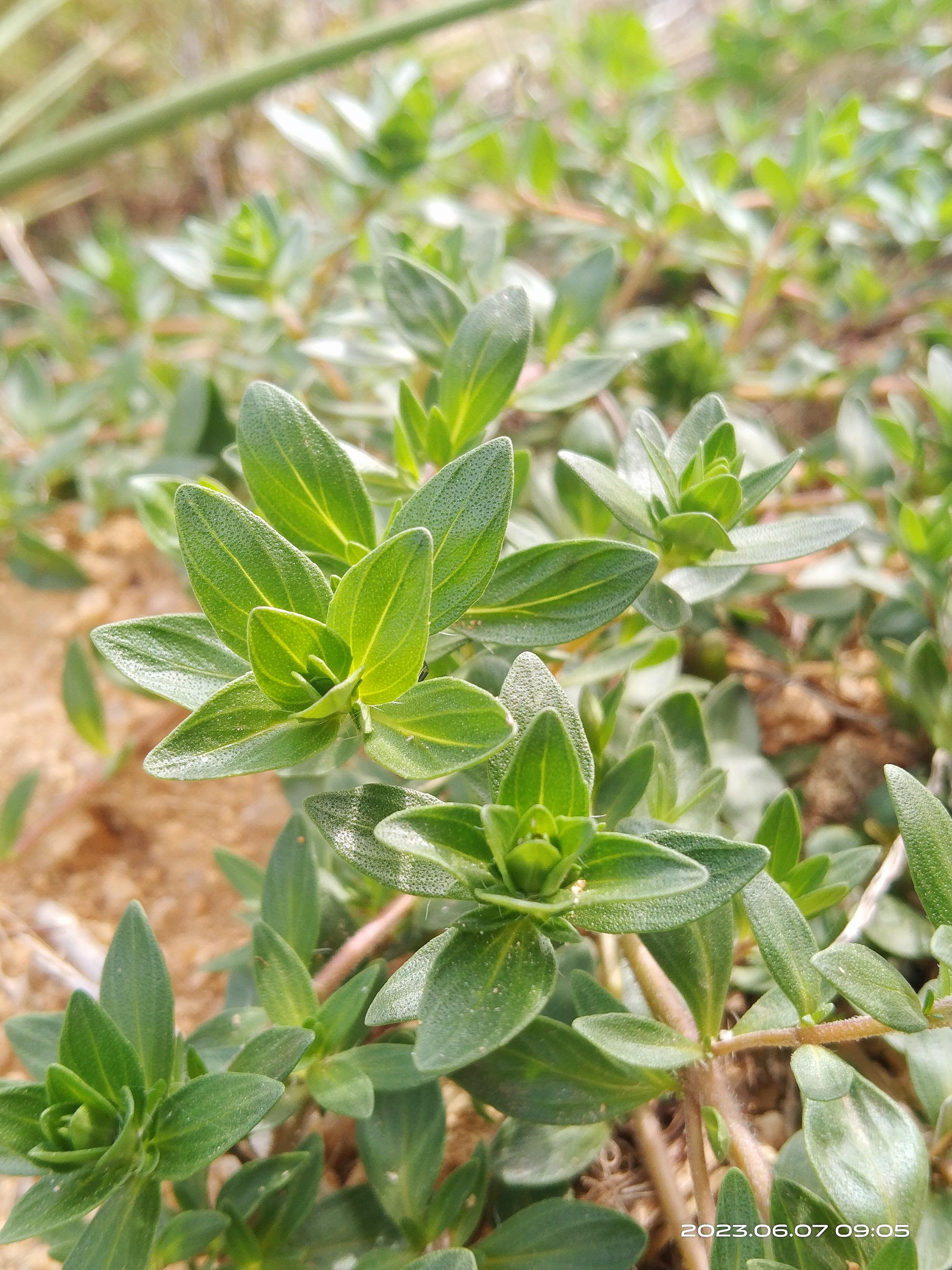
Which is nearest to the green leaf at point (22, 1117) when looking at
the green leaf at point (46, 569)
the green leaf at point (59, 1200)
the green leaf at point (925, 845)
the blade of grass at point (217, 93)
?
the green leaf at point (59, 1200)

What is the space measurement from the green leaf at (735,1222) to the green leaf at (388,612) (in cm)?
48

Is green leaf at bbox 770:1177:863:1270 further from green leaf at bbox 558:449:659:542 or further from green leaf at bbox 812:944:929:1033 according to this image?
green leaf at bbox 558:449:659:542

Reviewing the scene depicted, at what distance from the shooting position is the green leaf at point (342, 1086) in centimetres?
75

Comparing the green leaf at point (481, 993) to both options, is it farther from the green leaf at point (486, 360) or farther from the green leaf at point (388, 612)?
the green leaf at point (486, 360)

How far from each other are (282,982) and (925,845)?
594mm

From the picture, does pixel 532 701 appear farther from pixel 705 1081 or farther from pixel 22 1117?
pixel 22 1117

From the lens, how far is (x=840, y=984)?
705mm

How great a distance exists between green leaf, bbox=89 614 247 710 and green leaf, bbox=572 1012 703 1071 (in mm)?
402

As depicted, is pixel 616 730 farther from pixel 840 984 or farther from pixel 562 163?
pixel 562 163

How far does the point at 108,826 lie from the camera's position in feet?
4.70

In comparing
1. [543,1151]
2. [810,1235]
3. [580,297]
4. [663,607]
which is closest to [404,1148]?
[543,1151]

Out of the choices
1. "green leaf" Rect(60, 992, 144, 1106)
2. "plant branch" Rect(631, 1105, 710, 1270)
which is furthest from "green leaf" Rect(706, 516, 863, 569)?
"green leaf" Rect(60, 992, 144, 1106)

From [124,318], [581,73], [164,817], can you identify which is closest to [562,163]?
[581,73]

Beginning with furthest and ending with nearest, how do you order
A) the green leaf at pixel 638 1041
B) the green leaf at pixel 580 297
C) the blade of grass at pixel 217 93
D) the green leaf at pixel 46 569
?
the blade of grass at pixel 217 93, the green leaf at pixel 46 569, the green leaf at pixel 580 297, the green leaf at pixel 638 1041
